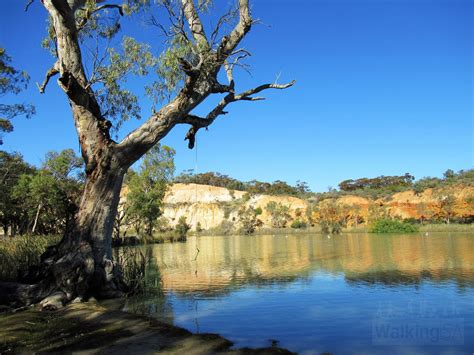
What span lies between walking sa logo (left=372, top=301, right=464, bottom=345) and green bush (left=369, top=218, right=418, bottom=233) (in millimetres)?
27993

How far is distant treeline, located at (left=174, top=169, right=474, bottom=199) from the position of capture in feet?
168

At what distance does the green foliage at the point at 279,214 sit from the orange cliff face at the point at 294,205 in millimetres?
1070

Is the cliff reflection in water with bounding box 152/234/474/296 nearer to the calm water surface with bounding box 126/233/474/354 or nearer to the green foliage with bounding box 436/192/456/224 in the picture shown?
the calm water surface with bounding box 126/233/474/354

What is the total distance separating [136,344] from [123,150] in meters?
4.55

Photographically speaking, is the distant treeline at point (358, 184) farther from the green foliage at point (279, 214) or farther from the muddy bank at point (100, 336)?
the muddy bank at point (100, 336)

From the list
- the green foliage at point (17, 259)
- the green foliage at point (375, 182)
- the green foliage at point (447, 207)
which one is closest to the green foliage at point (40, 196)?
the green foliage at point (17, 259)

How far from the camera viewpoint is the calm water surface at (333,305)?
595cm

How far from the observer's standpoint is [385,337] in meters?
6.04

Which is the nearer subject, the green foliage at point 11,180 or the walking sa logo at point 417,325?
the walking sa logo at point 417,325

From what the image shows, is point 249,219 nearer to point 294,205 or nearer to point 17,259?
point 294,205

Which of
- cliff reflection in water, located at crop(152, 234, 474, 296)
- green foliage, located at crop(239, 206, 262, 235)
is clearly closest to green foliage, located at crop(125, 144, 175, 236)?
green foliage, located at crop(239, 206, 262, 235)

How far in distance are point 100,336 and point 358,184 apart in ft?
216

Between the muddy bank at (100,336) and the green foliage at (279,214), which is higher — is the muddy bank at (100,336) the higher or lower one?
the lower one

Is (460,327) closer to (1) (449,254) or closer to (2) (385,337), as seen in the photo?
(2) (385,337)
